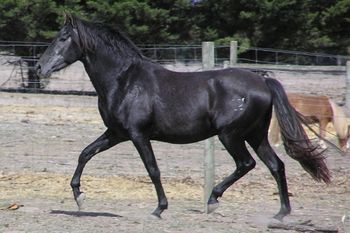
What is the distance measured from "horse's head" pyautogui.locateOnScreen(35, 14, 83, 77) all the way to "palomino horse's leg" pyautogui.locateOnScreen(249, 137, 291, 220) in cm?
213

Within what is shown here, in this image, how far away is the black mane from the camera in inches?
273

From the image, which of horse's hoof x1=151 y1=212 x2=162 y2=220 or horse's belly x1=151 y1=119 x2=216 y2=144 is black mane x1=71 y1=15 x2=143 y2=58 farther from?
horse's hoof x1=151 y1=212 x2=162 y2=220

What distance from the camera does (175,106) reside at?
22.1 feet

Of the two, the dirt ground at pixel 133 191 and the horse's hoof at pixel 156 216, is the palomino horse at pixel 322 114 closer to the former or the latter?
the dirt ground at pixel 133 191

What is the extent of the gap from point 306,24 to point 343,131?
10805 mm

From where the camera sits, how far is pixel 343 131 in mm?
11008

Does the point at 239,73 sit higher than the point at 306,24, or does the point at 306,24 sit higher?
the point at 239,73

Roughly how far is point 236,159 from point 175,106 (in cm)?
83

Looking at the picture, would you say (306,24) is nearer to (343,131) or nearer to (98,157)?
(343,131)

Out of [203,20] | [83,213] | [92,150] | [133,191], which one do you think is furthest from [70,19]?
[203,20]

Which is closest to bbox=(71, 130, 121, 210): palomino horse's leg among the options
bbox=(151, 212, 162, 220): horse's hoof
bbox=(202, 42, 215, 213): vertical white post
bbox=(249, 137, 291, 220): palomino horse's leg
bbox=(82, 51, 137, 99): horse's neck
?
bbox=(82, 51, 137, 99): horse's neck

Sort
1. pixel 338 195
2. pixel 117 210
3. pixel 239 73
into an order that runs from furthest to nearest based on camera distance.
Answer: pixel 338 195 → pixel 117 210 → pixel 239 73

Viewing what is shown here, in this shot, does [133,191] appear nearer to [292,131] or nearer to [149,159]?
[149,159]

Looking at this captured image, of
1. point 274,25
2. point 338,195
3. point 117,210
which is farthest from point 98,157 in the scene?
point 274,25
